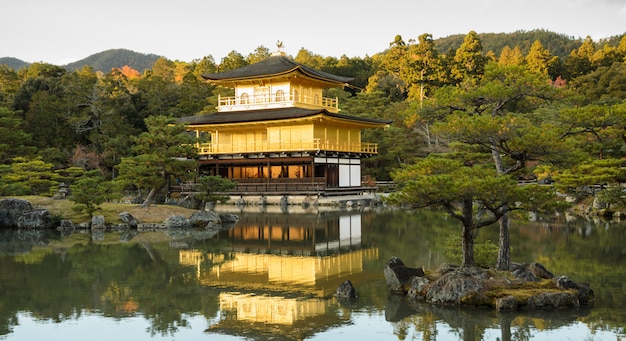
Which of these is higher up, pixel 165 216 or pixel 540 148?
pixel 540 148

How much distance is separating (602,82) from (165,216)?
129 feet

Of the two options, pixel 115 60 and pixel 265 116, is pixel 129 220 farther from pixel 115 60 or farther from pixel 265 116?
pixel 115 60

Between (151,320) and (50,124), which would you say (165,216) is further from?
(50,124)

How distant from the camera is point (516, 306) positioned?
9.71 m

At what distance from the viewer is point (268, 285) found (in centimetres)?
1206

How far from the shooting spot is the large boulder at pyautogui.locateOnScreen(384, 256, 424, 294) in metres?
11.1

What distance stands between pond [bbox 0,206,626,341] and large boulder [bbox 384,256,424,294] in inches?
13.3

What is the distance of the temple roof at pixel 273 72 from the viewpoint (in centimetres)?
3829

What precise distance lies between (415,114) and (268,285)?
15.0 ft

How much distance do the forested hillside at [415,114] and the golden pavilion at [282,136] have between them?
4663 millimetres

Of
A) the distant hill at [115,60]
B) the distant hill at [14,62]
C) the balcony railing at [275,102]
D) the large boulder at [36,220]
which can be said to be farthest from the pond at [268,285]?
the distant hill at [14,62]

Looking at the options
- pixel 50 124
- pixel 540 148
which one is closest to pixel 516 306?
pixel 540 148

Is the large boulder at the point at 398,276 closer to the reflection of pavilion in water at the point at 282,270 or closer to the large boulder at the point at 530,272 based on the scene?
the reflection of pavilion in water at the point at 282,270

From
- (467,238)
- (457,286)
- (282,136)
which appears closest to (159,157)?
(282,136)
